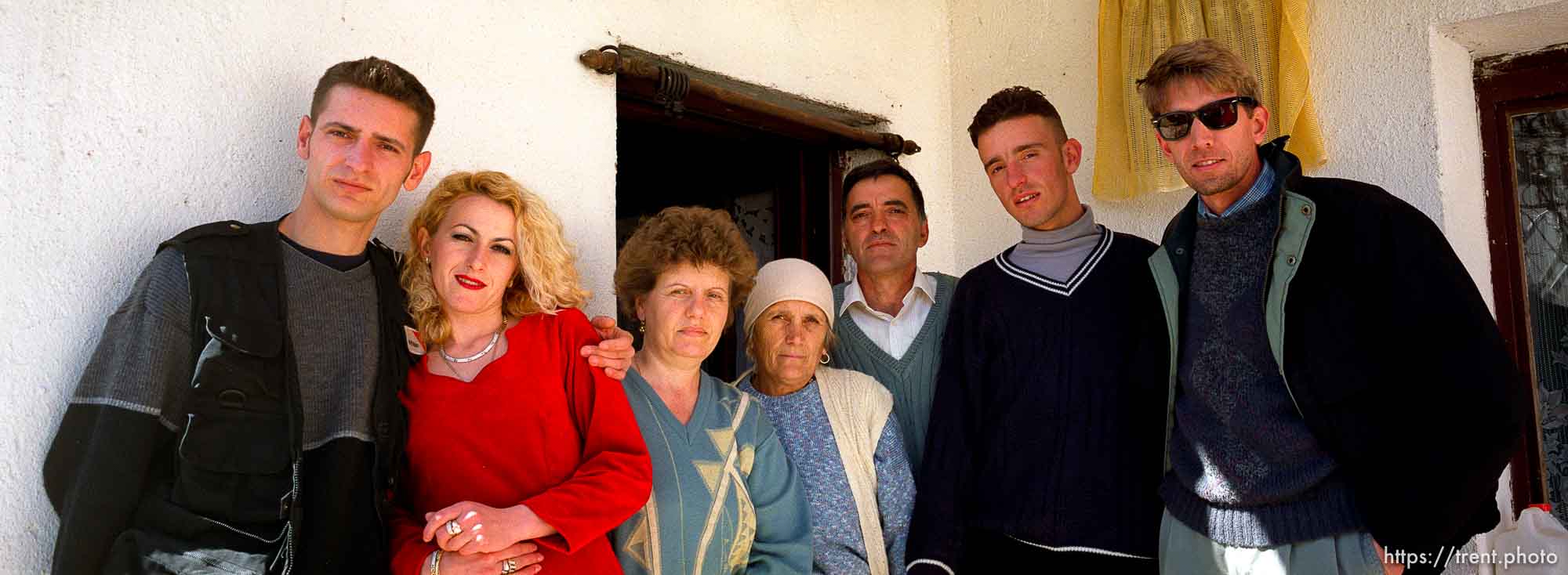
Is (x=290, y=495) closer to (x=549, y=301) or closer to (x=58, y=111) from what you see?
(x=549, y=301)

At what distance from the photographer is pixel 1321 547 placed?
168cm

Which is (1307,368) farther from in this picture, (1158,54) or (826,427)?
(1158,54)

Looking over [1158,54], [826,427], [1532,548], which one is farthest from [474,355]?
[1532,548]

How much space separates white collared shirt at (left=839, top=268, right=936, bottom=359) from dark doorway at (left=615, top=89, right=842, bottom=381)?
552 millimetres

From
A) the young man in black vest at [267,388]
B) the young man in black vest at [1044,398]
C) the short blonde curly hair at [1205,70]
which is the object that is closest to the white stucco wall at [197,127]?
the young man in black vest at [267,388]

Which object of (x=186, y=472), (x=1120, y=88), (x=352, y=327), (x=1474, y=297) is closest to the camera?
(x=186, y=472)

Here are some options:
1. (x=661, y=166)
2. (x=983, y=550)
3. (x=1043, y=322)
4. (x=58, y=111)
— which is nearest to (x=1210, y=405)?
(x=1043, y=322)

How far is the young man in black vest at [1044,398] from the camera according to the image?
77.9 inches

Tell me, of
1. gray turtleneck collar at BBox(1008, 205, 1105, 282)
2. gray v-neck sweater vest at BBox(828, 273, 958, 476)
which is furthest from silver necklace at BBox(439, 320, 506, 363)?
gray turtleneck collar at BBox(1008, 205, 1105, 282)

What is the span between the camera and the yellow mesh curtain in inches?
108

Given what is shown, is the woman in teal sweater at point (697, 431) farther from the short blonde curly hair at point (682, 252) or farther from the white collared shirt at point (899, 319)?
the white collared shirt at point (899, 319)

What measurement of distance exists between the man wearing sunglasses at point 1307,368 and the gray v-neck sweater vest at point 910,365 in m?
0.61

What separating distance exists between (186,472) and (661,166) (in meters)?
2.61

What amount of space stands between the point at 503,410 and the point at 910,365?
41.1 inches
